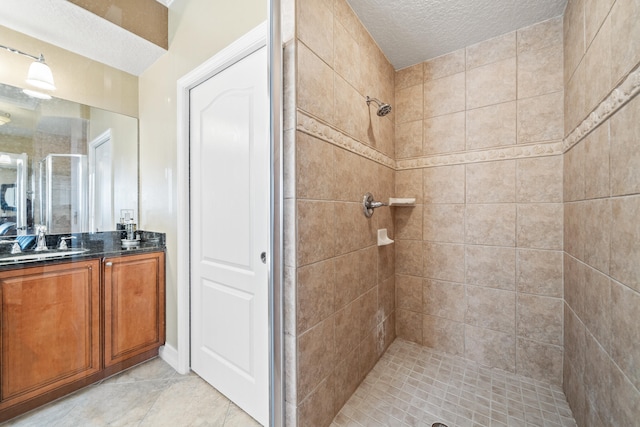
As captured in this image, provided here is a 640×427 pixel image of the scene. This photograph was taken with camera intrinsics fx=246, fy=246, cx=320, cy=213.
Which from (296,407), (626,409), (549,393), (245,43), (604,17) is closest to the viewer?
(626,409)

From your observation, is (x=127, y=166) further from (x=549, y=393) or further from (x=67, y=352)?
(x=549, y=393)

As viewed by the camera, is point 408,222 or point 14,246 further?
point 408,222

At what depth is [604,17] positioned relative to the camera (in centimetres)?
92

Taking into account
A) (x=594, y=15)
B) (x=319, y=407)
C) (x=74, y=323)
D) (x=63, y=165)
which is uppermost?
(x=594, y=15)

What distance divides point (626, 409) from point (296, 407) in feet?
3.63

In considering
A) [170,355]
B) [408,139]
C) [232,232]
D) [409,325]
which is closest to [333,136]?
[232,232]

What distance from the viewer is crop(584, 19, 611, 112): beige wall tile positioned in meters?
0.90

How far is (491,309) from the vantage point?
64.6 inches

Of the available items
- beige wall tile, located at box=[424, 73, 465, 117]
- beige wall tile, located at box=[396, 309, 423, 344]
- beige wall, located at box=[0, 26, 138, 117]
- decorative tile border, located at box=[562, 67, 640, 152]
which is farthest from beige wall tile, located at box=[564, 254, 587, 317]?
beige wall, located at box=[0, 26, 138, 117]

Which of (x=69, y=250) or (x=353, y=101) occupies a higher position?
(x=353, y=101)

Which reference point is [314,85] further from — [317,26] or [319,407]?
[319,407]

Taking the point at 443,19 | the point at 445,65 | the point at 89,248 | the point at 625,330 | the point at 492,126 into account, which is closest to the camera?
the point at 625,330

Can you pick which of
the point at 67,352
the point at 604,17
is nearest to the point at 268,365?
the point at 67,352

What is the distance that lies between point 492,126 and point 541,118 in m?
0.24
